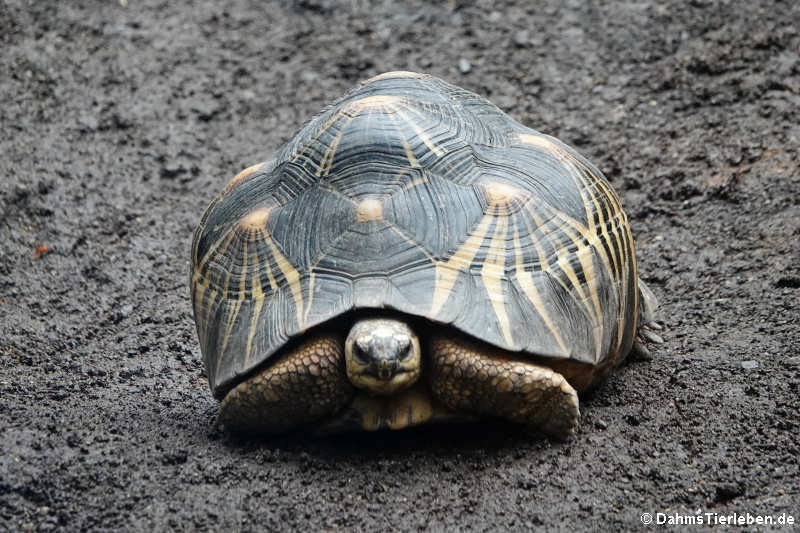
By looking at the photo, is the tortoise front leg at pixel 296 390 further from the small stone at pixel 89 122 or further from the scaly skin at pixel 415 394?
the small stone at pixel 89 122

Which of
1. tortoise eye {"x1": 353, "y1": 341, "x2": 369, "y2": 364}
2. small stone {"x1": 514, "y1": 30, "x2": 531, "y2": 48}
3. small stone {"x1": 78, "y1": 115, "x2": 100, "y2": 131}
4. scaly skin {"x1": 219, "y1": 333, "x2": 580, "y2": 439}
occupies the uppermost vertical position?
tortoise eye {"x1": 353, "y1": 341, "x2": 369, "y2": 364}

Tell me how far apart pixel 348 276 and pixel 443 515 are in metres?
0.82

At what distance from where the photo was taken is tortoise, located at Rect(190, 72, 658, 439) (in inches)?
110

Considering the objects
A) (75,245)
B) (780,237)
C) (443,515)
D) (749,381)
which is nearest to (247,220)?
(443,515)

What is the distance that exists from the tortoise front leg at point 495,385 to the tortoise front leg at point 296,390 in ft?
1.07

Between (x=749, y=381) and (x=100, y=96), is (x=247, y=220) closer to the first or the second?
(x=749, y=381)

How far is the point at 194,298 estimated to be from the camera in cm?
331

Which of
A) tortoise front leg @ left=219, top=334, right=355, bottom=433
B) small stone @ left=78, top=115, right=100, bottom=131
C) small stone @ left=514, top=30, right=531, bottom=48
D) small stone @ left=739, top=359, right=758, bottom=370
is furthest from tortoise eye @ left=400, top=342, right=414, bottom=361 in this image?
small stone @ left=514, top=30, right=531, bottom=48

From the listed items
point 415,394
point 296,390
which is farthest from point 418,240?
point 296,390

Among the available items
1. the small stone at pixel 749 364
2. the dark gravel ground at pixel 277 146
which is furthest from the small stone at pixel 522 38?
the small stone at pixel 749 364

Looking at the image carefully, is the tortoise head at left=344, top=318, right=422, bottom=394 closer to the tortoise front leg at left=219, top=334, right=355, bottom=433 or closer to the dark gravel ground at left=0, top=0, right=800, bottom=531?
the tortoise front leg at left=219, top=334, right=355, bottom=433

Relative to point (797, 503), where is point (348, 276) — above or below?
above

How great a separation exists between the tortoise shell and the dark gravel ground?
41 centimetres

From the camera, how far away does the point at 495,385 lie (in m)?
2.81
